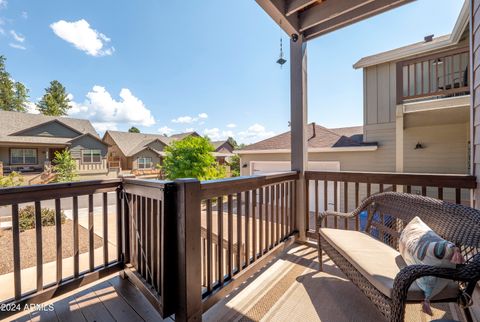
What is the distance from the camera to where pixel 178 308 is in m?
1.44

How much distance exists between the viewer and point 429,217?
1.68 metres

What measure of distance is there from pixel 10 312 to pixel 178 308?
1060 mm

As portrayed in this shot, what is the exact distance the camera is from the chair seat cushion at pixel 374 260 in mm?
1220

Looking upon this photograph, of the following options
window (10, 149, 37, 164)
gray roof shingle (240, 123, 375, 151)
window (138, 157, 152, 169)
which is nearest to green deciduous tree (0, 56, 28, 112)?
window (10, 149, 37, 164)

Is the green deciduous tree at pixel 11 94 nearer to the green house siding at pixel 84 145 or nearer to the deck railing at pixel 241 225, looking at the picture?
the green house siding at pixel 84 145

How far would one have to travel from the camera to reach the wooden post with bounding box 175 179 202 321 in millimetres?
1372

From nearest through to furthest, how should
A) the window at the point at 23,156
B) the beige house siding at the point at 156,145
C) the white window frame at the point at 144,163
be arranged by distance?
the window at the point at 23,156, the white window frame at the point at 144,163, the beige house siding at the point at 156,145

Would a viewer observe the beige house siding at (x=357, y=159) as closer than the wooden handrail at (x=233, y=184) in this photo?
No

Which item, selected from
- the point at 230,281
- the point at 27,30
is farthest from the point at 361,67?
the point at 27,30

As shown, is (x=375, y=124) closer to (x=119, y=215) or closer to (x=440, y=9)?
(x=440, y=9)

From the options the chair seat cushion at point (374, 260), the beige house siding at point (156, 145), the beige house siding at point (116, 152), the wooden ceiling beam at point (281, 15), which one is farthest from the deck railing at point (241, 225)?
the beige house siding at point (116, 152)

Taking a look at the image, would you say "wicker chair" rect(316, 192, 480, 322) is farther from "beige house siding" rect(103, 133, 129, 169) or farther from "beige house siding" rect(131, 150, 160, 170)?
"beige house siding" rect(103, 133, 129, 169)

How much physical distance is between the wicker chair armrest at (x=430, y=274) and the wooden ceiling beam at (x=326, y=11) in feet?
8.09

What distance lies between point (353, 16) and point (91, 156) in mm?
19873
